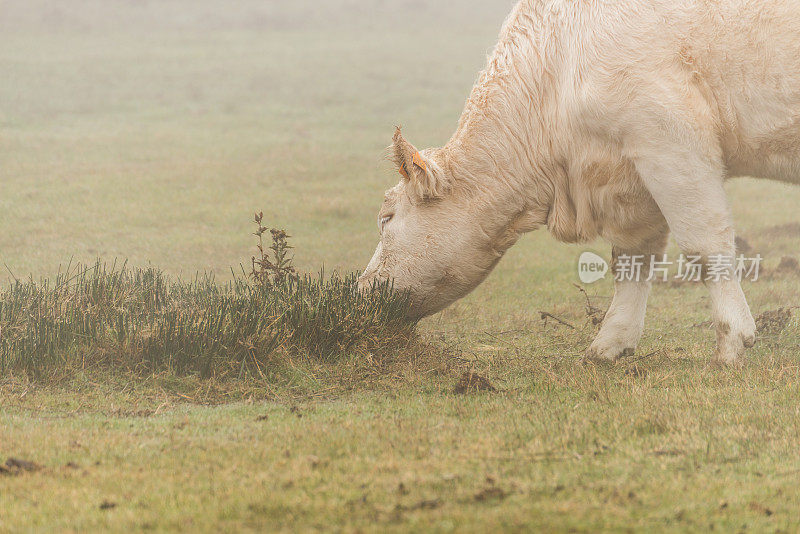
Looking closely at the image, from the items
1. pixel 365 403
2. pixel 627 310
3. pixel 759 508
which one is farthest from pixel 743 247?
pixel 759 508

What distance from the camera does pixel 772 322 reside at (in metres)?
7.79

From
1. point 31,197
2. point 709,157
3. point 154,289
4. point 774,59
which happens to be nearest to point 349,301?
point 154,289

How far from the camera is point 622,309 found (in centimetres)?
684

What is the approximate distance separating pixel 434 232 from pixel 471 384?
1.23 meters

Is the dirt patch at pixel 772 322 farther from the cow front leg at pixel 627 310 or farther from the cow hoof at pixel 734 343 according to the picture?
the cow hoof at pixel 734 343

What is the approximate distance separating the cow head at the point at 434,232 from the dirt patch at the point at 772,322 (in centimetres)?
272

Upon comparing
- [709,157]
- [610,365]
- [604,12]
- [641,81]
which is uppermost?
[604,12]

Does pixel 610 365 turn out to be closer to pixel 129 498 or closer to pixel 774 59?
pixel 774 59

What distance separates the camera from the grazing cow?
5.84 metres

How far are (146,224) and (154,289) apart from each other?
19.3 feet

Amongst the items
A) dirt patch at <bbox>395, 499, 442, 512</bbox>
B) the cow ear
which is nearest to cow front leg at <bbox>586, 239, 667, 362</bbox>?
the cow ear

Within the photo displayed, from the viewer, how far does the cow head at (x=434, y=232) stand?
6336 millimetres

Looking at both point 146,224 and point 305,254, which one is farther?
point 146,224

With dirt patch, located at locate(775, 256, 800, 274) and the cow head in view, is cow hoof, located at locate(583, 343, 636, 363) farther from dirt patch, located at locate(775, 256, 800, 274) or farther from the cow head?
dirt patch, located at locate(775, 256, 800, 274)
